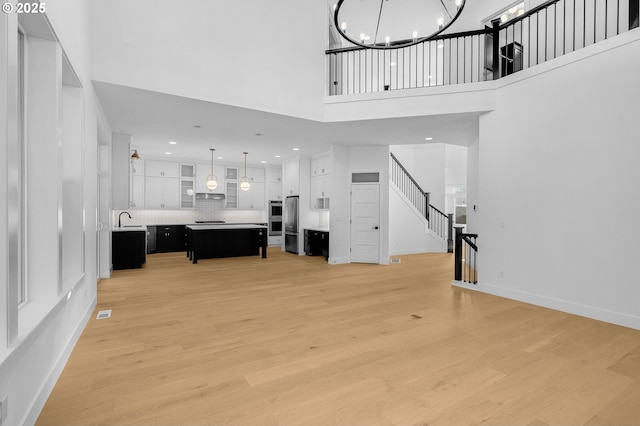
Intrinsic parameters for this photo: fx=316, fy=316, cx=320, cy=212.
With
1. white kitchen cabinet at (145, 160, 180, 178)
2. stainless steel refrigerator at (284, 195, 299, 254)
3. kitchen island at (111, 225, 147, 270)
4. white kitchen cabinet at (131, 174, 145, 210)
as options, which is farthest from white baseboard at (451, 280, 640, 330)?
white kitchen cabinet at (131, 174, 145, 210)

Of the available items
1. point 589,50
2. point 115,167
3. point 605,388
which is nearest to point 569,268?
point 605,388

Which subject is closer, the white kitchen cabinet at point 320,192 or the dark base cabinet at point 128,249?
the dark base cabinet at point 128,249

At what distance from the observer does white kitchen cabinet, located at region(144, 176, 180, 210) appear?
984 cm

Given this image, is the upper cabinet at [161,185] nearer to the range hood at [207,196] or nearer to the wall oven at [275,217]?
the range hood at [207,196]

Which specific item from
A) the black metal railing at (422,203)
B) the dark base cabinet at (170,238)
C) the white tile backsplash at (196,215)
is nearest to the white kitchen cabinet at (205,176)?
the white tile backsplash at (196,215)

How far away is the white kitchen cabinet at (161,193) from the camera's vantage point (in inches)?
388

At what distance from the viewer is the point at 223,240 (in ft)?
28.3

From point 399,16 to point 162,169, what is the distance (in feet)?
30.6

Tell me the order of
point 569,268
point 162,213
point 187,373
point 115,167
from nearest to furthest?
point 187,373 → point 569,268 → point 115,167 → point 162,213

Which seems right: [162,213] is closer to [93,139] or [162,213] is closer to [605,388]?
[93,139]

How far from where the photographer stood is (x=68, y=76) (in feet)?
10.5

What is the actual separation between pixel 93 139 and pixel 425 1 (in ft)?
14.4

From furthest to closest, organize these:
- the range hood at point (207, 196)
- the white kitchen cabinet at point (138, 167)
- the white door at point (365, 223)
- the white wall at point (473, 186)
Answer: the range hood at point (207, 196), the white kitchen cabinet at point (138, 167), the white door at point (365, 223), the white wall at point (473, 186)

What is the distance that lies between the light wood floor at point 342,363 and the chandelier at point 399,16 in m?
2.64
